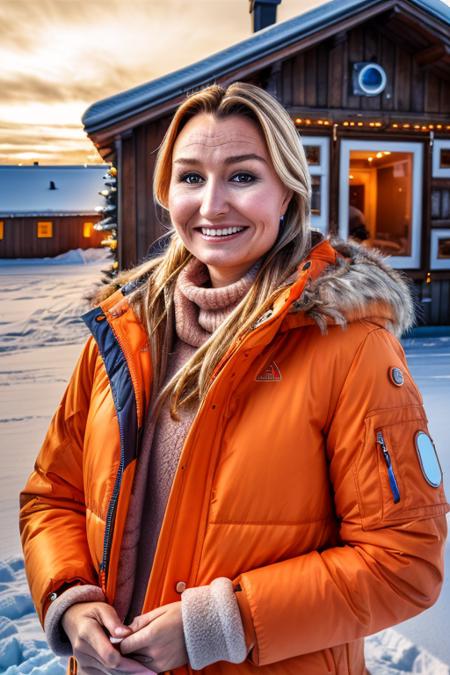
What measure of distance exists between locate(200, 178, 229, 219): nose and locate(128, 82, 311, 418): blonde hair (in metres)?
0.14

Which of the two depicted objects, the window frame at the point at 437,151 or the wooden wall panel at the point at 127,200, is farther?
the window frame at the point at 437,151

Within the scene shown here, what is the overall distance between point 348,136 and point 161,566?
9075mm

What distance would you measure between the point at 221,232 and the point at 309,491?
637mm

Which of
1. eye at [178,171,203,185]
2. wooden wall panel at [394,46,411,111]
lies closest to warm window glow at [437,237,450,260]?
wooden wall panel at [394,46,411,111]

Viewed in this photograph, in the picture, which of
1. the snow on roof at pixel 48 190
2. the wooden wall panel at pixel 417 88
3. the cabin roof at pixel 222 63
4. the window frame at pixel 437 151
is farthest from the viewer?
the snow on roof at pixel 48 190

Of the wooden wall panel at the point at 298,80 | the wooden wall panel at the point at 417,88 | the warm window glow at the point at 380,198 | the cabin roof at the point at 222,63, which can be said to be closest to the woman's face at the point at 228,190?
the cabin roof at the point at 222,63

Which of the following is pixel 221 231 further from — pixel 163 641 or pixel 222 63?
pixel 222 63

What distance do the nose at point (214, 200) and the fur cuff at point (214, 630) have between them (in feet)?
2.70

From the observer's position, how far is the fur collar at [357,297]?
54.6 inches

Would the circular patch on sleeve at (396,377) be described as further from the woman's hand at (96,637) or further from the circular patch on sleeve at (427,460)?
the woman's hand at (96,637)

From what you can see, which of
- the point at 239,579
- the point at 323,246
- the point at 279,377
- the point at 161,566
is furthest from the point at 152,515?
the point at 323,246

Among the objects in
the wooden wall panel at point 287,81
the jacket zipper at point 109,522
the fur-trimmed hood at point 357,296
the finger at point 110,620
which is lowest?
the finger at point 110,620

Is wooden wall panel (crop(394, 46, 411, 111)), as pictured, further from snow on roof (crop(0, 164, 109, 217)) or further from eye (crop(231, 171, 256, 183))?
snow on roof (crop(0, 164, 109, 217))

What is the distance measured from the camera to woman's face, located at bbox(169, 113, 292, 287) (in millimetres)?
1550
